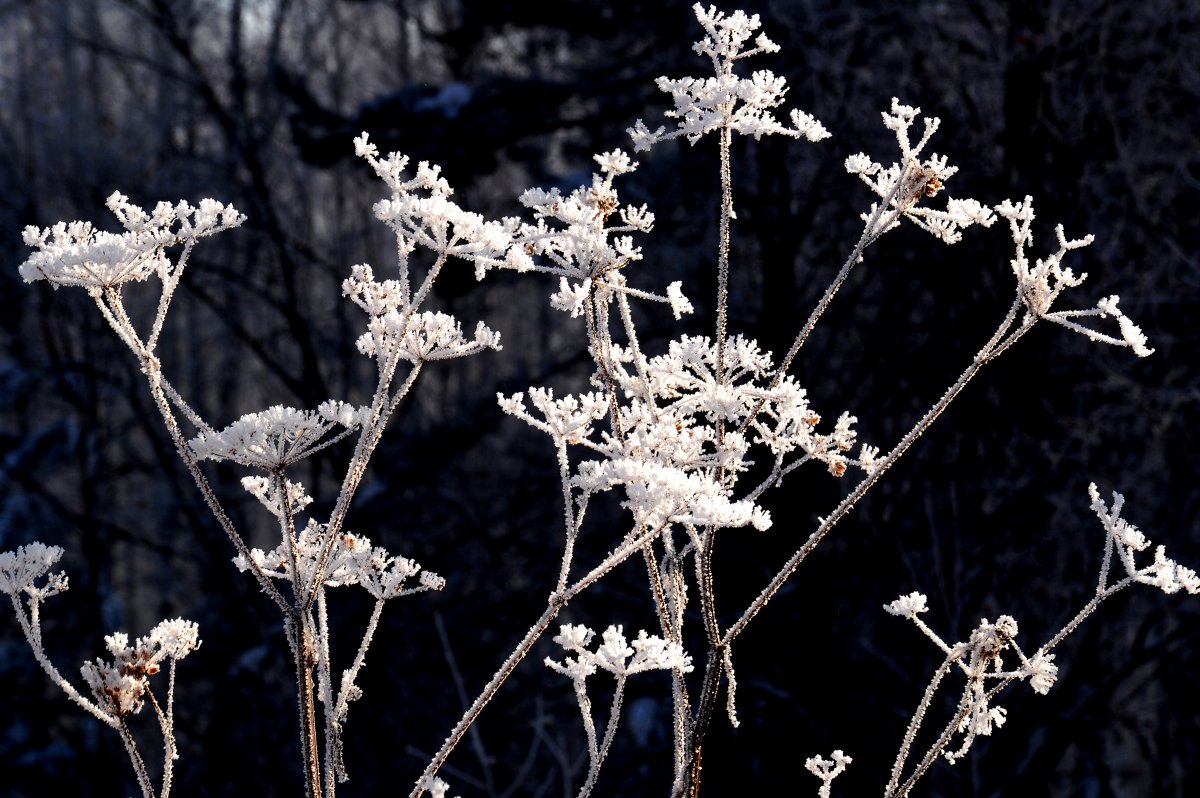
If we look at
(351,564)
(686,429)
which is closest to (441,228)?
(686,429)

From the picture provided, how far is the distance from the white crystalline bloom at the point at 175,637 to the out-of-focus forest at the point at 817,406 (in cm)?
361

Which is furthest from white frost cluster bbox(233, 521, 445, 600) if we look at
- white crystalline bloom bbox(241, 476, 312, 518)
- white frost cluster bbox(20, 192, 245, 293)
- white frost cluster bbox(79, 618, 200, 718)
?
white frost cluster bbox(20, 192, 245, 293)

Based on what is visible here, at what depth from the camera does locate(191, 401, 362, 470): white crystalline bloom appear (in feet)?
4.79

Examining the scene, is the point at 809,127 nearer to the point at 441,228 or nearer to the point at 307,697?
the point at 441,228

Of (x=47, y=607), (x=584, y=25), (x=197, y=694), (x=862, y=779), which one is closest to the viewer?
(x=862, y=779)

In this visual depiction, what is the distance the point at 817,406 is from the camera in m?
7.91

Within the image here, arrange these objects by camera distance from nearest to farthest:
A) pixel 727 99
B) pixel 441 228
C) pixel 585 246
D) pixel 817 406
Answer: pixel 441 228 → pixel 585 246 → pixel 727 99 → pixel 817 406

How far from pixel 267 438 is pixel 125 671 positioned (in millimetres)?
360

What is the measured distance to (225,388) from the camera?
54.7ft

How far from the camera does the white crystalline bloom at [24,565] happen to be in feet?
5.20

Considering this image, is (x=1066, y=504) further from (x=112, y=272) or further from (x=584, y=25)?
(x=112, y=272)

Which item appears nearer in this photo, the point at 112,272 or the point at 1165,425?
the point at 112,272

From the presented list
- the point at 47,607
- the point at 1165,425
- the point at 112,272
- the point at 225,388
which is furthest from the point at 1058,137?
the point at 225,388

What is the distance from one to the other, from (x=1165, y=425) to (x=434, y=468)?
5427 mm
